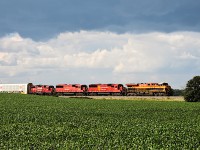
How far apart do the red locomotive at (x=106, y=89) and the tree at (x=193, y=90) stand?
2928 cm

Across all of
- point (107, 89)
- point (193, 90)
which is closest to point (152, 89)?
point (107, 89)

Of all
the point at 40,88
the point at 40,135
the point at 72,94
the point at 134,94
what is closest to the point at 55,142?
the point at 40,135

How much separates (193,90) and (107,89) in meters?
34.3

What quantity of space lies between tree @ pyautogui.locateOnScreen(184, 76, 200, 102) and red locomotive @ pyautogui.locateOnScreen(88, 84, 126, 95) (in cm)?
2928

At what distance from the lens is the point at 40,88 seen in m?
117

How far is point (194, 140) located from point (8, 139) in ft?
38.5

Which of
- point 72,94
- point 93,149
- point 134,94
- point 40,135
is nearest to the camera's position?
point 93,149

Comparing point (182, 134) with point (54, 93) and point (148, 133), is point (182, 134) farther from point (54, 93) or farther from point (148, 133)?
point (54, 93)

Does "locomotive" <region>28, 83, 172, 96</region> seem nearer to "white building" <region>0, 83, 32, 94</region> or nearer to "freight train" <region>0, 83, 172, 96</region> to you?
"freight train" <region>0, 83, 172, 96</region>

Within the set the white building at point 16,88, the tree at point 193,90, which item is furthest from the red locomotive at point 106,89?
the tree at point 193,90

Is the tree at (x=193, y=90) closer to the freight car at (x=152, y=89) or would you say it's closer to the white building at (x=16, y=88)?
the freight car at (x=152, y=89)

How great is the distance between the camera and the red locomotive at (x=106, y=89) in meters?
101

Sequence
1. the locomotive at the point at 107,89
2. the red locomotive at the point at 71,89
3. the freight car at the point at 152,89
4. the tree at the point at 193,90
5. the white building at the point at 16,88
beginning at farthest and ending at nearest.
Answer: the white building at the point at 16,88, the red locomotive at the point at 71,89, the locomotive at the point at 107,89, the freight car at the point at 152,89, the tree at the point at 193,90

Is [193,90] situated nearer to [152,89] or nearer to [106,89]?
[152,89]
